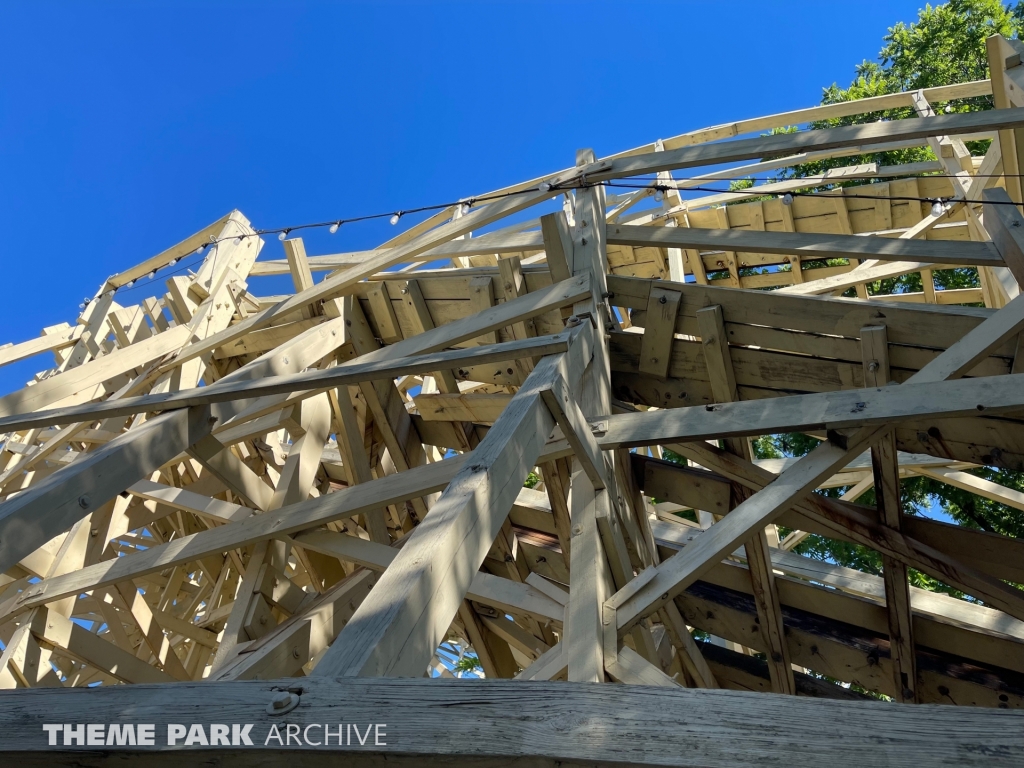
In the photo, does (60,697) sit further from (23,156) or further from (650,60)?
(650,60)

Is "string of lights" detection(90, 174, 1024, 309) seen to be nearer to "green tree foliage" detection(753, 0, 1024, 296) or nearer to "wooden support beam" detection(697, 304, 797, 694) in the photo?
"wooden support beam" detection(697, 304, 797, 694)

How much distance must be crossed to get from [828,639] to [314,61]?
72.0 m

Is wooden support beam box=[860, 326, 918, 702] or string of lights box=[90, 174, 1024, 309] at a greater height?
string of lights box=[90, 174, 1024, 309]

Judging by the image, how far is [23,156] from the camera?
195 feet

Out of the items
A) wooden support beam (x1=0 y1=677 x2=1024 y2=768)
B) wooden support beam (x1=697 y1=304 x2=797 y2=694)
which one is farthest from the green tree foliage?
wooden support beam (x1=0 y1=677 x2=1024 y2=768)

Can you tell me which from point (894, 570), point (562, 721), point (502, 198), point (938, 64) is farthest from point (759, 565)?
point (938, 64)

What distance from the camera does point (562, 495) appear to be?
15.8 feet

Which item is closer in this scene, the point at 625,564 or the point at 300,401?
the point at 625,564

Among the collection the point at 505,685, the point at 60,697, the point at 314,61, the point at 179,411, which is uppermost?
the point at 314,61

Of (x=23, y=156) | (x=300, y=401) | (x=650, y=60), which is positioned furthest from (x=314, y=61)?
(x=300, y=401)

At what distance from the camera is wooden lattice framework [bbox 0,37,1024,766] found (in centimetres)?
136

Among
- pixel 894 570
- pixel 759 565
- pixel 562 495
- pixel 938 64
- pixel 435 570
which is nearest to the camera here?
pixel 435 570

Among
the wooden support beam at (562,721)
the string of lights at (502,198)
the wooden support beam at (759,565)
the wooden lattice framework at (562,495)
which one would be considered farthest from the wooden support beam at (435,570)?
the string of lights at (502,198)

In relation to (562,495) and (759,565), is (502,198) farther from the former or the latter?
(759,565)
